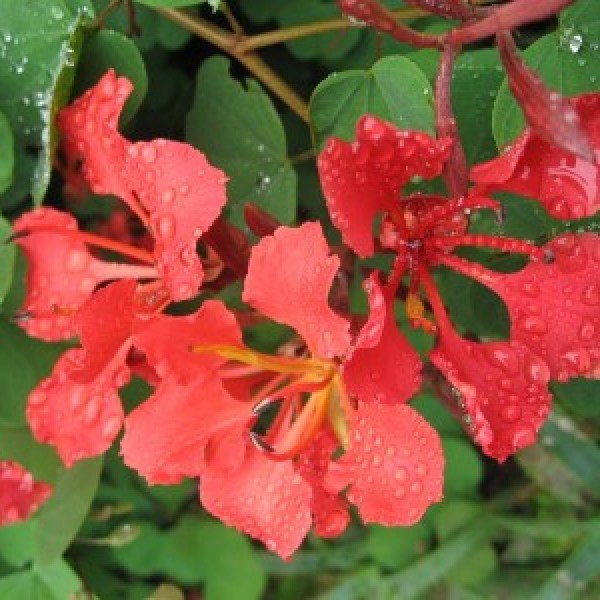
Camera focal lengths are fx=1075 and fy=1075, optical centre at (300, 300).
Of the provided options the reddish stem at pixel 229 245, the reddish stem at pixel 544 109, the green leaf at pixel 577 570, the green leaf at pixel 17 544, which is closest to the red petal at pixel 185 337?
the reddish stem at pixel 229 245

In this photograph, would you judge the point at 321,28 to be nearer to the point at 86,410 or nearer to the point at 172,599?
the point at 86,410

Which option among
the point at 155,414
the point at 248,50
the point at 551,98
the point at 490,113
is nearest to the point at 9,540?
the point at 155,414

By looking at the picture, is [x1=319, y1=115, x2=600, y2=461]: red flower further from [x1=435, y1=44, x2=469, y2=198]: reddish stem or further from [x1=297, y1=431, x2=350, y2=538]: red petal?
[x1=297, y1=431, x2=350, y2=538]: red petal

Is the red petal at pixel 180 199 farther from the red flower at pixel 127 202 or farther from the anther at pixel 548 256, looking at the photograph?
the anther at pixel 548 256

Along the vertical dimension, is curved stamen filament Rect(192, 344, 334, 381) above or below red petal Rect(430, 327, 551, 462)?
above

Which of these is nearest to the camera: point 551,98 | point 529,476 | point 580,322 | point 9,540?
point 551,98


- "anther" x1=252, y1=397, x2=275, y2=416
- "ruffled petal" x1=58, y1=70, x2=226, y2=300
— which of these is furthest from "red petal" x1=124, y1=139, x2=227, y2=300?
"anther" x1=252, y1=397, x2=275, y2=416

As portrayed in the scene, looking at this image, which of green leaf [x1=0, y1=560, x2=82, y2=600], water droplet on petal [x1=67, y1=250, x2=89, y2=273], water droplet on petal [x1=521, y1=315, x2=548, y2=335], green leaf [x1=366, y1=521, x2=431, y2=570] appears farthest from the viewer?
green leaf [x1=366, y1=521, x2=431, y2=570]
